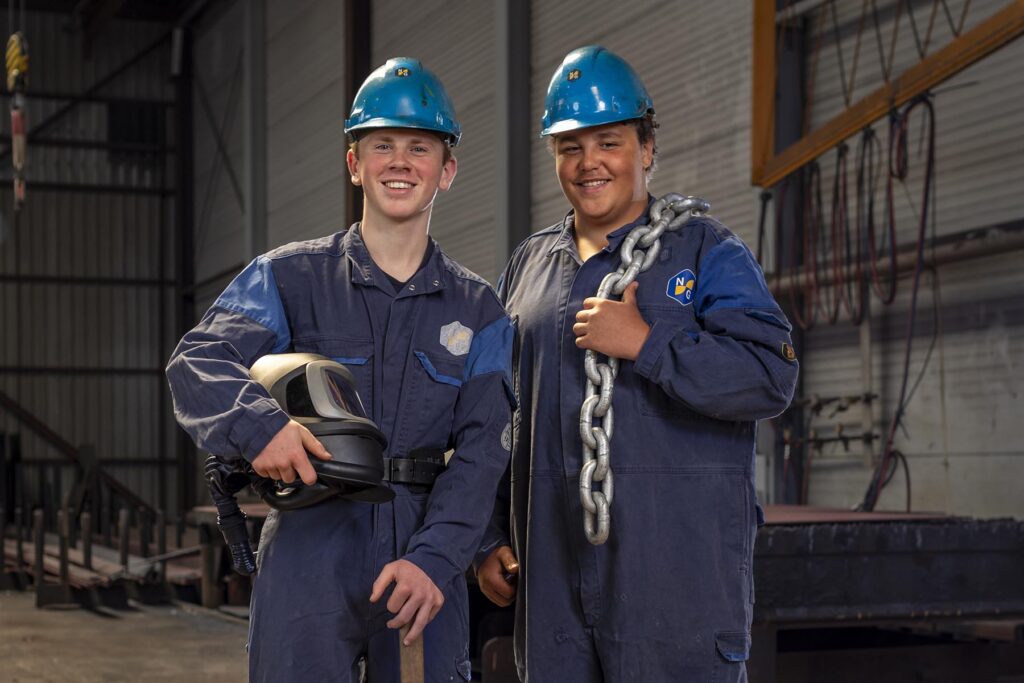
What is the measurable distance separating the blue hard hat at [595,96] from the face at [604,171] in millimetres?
28

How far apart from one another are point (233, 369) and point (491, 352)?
1.59 feet

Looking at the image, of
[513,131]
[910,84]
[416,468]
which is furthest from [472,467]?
[513,131]

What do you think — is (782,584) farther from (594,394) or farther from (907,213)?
(907,213)

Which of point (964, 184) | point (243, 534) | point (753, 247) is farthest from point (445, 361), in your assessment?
point (753, 247)

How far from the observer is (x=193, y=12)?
64.9 feet

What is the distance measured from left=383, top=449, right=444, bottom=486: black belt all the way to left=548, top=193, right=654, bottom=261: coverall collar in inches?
21.2

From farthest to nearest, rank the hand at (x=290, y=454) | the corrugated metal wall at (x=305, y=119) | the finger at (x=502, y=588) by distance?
the corrugated metal wall at (x=305, y=119), the finger at (x=502, y=588), the hand at (x=290, y=454)

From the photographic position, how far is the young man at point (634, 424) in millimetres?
2199

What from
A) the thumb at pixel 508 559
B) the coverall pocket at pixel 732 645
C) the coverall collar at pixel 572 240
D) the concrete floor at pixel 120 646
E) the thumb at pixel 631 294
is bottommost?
the concrete floor at pixel 120 646

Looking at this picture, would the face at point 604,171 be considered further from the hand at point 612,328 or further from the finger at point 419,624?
the finger at point 419,624

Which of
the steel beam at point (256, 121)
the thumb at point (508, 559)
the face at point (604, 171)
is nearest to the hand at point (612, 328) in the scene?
the face at point (604, 171)

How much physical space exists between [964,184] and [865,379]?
4.14 feet

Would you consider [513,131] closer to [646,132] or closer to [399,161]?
[646,132]

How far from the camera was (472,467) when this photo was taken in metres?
2.14
